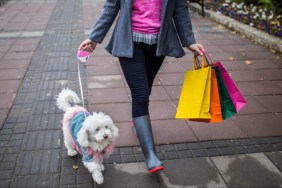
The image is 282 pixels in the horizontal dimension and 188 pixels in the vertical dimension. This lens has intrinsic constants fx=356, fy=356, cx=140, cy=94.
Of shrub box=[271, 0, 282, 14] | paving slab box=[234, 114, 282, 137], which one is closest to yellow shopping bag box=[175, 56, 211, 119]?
paving slab box=[234, 114, 282, 137]

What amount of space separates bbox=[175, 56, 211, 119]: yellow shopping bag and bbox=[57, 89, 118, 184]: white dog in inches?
29.6

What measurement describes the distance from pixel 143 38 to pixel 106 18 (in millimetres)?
391

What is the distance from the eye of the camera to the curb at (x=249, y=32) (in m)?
7.56

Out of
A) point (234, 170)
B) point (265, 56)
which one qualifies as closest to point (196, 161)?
point (234, 170)

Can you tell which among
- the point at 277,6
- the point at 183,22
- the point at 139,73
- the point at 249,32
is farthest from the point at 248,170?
the point at 277,6

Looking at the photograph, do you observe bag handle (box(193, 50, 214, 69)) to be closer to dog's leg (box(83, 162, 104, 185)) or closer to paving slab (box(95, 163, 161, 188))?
paving slab (box(95, 163, 161, 188))

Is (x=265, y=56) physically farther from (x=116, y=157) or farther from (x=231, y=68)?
(x=116, y=157)

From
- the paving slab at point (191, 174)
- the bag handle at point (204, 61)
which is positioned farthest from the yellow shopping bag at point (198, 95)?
the paving slab at point (191, 174)

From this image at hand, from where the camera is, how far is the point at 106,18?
317 cm

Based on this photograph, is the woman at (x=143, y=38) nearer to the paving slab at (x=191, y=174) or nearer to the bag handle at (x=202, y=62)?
the bag handle at (x=202, y=62)

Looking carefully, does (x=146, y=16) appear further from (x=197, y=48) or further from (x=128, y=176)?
(x=128, y=176)

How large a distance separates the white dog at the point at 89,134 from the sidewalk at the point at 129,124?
0.66 ft

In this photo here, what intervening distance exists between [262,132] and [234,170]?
946mm

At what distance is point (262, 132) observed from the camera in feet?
13.9
